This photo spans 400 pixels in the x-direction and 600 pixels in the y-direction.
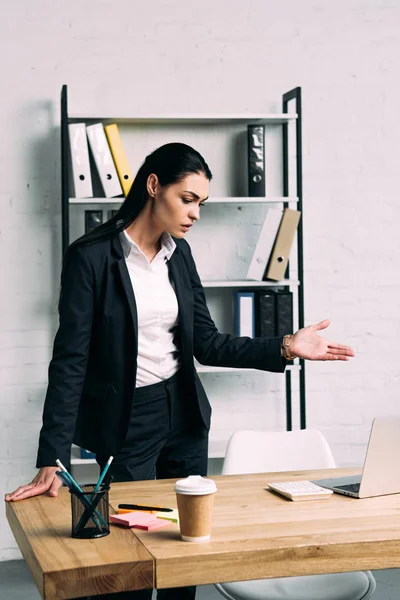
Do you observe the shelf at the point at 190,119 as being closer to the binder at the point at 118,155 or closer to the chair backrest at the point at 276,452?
the binder at the point at 118,155

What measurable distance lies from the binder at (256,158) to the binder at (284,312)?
1.51ft

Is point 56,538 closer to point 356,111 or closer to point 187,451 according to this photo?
point 187,451

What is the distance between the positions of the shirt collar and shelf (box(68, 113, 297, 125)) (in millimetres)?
1299

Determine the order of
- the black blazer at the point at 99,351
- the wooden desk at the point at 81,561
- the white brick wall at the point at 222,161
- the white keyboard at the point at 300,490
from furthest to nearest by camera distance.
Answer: the white brick wall at the point at 222,161
the black blazer at the point at 99,351
the white keyboard at the point at 300,490
the wooden desk at the point at 81,561

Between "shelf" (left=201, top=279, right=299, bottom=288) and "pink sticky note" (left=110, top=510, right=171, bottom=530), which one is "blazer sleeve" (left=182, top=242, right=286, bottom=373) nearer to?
"pink sticky note" (left=110, top=510, right=171, bottom=530)

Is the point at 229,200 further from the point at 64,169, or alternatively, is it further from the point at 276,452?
the point at 276,452

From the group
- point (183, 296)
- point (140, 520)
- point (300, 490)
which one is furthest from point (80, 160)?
point (140, 520)

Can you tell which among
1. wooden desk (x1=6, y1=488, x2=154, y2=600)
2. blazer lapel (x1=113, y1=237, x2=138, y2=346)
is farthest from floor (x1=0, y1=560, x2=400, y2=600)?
wooden desk (x1=6, y1=488, x2=154, y2=600)

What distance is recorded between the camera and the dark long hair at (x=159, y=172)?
2297 millimetres

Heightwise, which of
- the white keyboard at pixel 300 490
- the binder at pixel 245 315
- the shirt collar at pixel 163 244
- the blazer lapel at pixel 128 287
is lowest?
the white keyboard at pixel 300 490

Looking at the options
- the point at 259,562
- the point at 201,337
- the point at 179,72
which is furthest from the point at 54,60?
the point at 259,562

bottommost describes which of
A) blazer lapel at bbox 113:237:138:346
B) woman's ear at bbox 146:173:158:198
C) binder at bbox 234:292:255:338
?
binder at bbox 234:292:255:338

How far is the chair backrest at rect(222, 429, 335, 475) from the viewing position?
2455 mm

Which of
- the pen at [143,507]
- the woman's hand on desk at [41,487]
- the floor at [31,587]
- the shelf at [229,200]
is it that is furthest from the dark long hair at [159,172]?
the floor at [31,587]
